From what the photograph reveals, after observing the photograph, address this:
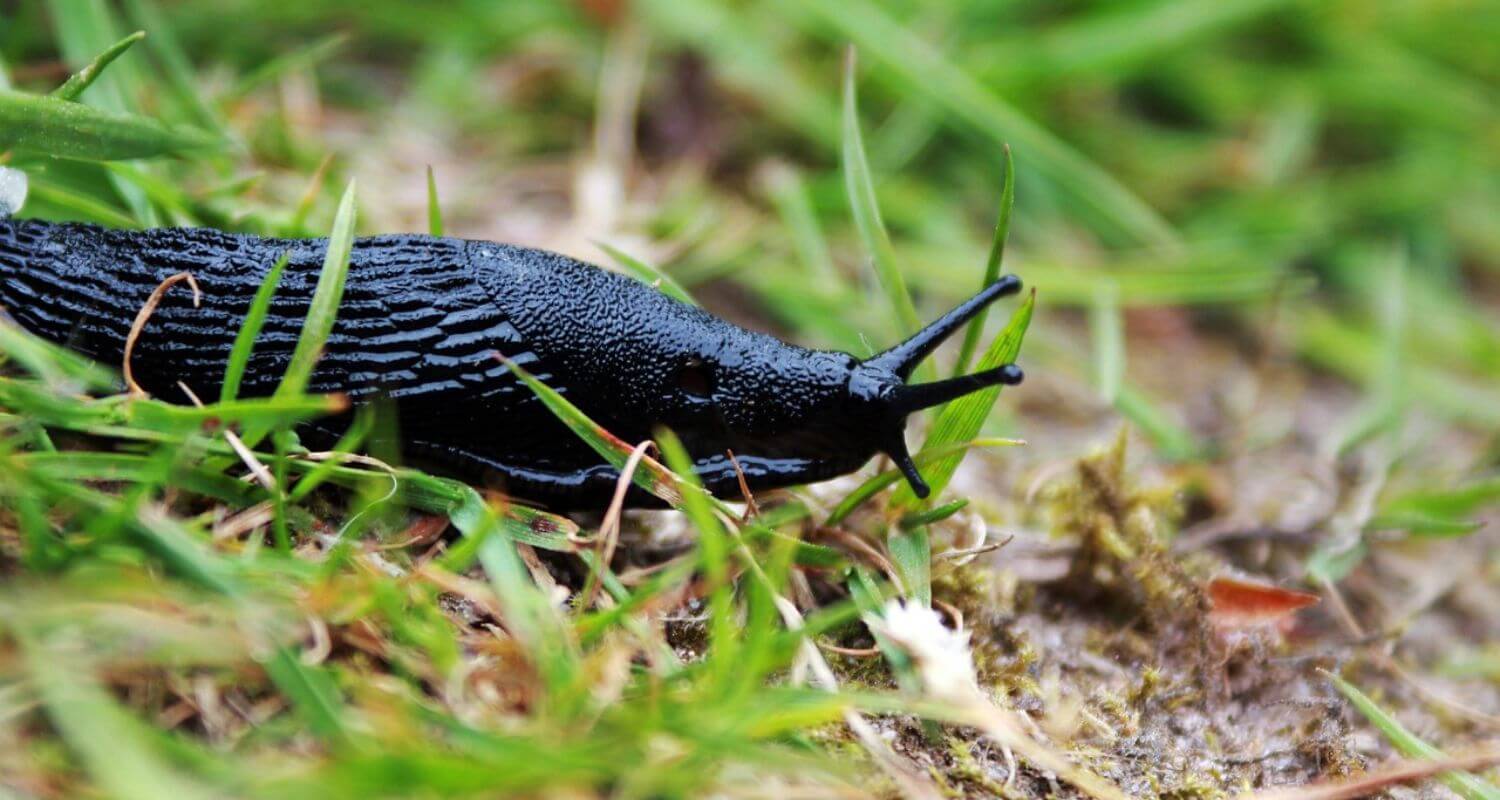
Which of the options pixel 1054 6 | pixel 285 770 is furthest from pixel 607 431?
pixel 1054 6

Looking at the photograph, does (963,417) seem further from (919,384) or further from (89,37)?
(89,37)

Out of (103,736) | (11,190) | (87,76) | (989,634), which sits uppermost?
(87,76)


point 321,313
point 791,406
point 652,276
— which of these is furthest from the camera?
point 652,276

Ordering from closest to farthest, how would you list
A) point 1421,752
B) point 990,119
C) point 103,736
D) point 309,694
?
point 103,736, point 309,694, point 1421,752, point 990,119

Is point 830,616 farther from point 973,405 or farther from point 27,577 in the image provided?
point 27,577

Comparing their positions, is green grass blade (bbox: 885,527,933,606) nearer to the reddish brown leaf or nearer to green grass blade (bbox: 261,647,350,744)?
the reddish brown leaf

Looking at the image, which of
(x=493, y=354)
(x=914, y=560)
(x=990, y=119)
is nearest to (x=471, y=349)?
(x=493, y=354)

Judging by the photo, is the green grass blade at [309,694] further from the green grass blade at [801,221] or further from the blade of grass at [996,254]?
the green grass blade at [801,221]
